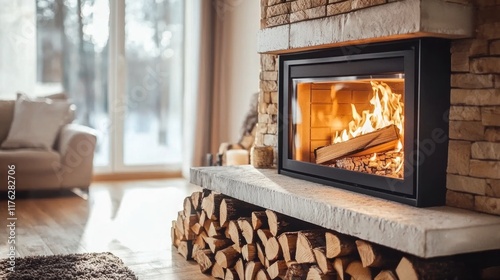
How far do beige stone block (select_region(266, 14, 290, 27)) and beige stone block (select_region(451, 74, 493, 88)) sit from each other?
1.00 m

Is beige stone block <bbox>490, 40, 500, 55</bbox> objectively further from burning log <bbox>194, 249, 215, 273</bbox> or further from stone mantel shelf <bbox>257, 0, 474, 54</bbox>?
A: burning log <bbox>194, 249, 215, 273</bbox>

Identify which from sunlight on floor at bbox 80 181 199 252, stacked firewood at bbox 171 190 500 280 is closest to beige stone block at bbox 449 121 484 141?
stacked firewood at bbox 171 190 500 280

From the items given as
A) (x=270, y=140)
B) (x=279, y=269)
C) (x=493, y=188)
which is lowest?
(x=279, y=269)

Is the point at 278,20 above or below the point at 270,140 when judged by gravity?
above

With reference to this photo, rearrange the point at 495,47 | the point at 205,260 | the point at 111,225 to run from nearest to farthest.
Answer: the point at 495,47
the point at 205,260
the point at 111,225

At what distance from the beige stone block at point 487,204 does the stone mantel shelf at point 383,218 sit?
38 millimetres

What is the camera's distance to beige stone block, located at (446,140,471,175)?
2.27m

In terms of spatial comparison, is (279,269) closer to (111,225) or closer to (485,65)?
(485,65)

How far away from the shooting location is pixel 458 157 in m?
2.30

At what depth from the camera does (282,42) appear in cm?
308

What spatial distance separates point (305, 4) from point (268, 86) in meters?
0.69

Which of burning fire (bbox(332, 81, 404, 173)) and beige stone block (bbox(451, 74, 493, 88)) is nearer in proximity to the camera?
beige stone block (bbox(451, 74, 493, 88))

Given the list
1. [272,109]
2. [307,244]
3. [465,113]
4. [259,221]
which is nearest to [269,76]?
[272,109]

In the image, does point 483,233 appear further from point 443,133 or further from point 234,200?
point 234,200
